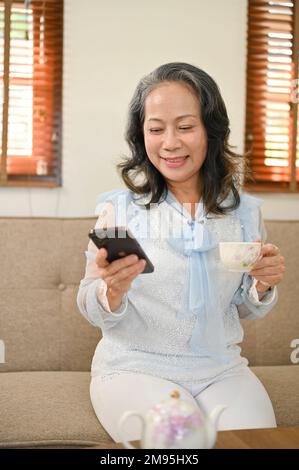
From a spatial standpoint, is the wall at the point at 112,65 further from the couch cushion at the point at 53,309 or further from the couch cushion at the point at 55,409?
the couch cushion at the point at 55,409

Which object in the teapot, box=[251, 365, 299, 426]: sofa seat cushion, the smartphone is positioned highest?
the smartphone

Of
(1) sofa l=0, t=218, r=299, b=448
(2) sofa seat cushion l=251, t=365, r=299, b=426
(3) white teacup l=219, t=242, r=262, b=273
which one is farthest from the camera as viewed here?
(1) sofa l=0, t=218, r=299, b=448

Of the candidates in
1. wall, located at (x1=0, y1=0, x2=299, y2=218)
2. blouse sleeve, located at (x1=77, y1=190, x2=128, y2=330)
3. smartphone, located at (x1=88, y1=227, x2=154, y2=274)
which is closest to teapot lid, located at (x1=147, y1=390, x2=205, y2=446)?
smartphone, located at (x1=88, y1=227, x2=154, y2=274)

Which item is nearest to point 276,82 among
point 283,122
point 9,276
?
point 283,122

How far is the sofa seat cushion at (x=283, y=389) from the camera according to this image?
1.16 metres

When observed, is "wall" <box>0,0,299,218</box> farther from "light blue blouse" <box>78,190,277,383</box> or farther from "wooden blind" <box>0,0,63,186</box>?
"light blue blouse" <box>78,190,277,383</box>

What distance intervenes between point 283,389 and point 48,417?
0.48 m

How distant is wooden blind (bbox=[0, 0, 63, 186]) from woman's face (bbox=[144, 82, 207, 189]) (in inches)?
15.4

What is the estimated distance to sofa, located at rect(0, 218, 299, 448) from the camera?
4.31ft

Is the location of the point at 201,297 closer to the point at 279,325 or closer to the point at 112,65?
the point at 279,325

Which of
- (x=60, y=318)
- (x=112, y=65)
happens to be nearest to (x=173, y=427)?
(x=60, y=318)

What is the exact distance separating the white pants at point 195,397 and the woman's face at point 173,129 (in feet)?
1.24

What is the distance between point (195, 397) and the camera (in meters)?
1.05

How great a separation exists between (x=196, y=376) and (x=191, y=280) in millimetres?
168
